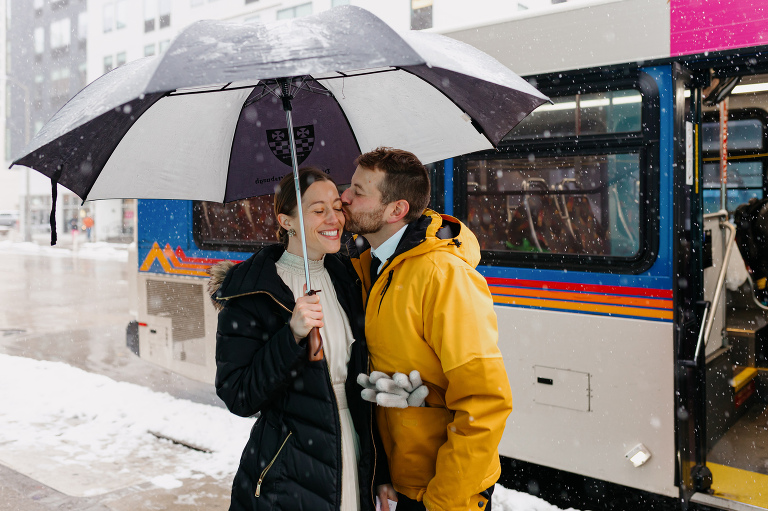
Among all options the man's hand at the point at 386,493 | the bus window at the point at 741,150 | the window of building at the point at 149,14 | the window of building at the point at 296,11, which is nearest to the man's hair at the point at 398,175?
the man's hand at the point at 386,493

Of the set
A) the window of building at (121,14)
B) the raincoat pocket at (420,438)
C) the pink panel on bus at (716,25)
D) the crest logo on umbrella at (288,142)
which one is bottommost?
the raincoat pocket at (420,438)

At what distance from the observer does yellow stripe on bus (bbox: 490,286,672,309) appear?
3.59 m

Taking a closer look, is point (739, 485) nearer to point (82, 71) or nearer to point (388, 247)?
point (388, 247)

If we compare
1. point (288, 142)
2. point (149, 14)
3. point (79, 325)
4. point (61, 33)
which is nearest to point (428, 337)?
point (288, 142)

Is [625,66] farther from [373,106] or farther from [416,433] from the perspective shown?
[416,433]

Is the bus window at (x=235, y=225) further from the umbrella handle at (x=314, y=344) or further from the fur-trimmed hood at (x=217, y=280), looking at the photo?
the umbrella handle at (x=314, y=344)

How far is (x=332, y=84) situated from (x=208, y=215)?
3.19m

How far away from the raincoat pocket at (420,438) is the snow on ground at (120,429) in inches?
84.2

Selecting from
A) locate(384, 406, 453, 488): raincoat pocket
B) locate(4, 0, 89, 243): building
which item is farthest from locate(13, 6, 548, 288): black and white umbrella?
locate(4, 0, 89, 243): building

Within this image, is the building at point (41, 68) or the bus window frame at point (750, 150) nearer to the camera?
the bus window frame at point (750, 150)

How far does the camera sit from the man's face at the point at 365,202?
7.52ft

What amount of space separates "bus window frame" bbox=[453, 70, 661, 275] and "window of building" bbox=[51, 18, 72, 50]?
50.1 m

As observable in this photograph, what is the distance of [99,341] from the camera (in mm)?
9547

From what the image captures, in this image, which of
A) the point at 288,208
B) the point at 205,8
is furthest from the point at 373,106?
the point at 205,8
